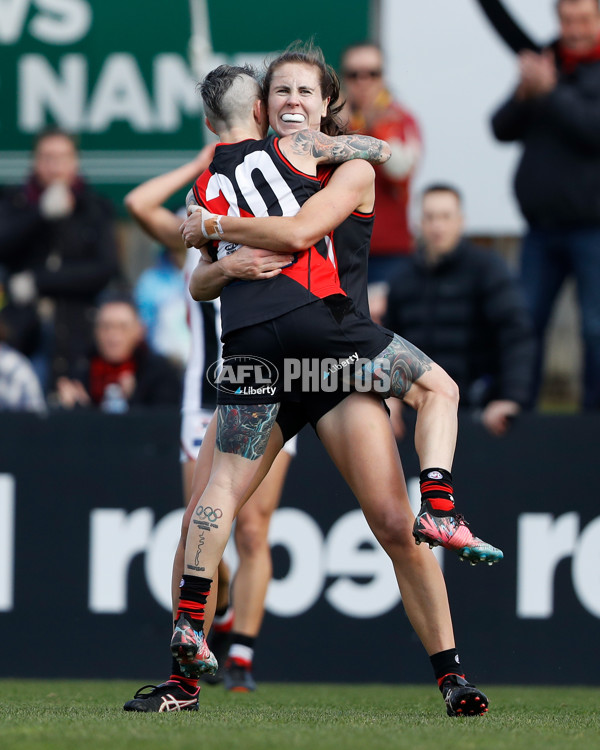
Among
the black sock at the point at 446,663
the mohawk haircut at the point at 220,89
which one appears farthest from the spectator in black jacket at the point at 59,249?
the black sock at the point at 446,663

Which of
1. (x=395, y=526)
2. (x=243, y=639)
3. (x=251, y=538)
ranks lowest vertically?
(x=243, y=639)

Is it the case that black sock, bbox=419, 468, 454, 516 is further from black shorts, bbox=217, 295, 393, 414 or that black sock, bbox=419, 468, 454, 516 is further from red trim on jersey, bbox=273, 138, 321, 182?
red trim on jersey, bbox=273, 138, 321, 182

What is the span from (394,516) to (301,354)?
2.04 feet

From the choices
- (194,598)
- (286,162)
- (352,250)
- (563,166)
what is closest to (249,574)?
(194,598)

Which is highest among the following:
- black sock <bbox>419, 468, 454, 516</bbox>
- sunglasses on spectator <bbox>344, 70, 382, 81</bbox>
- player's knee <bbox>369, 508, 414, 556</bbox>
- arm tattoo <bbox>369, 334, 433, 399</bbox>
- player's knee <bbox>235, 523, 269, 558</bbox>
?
sunglasses on spectator <bbox>344, 70, 382, 81</bbox>

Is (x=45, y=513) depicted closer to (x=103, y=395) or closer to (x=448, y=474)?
(x=103, y=395)

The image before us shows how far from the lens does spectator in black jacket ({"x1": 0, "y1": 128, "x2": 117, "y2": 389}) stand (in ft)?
27.2

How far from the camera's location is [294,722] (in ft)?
13.9

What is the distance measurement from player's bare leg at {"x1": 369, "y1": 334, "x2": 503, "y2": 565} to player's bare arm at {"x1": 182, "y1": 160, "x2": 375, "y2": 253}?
476 mm

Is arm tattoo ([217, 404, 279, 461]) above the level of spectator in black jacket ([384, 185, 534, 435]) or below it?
below

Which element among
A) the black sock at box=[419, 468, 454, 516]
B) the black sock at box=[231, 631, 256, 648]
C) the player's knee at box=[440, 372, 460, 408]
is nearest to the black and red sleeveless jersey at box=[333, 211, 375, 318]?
the player's knee at box=[440, 372, 460, 408]

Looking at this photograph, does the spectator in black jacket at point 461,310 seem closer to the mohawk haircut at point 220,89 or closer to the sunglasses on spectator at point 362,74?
the sunglasses on spectator at point 362,74

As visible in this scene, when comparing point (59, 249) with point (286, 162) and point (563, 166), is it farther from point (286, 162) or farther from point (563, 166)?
point (286, 162)

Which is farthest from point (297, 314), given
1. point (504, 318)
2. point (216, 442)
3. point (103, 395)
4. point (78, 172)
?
point (78, 172)
